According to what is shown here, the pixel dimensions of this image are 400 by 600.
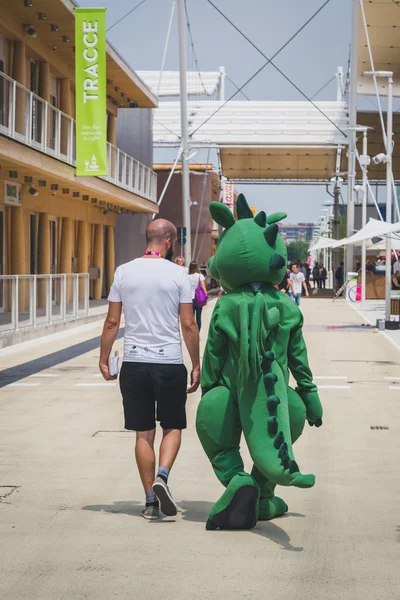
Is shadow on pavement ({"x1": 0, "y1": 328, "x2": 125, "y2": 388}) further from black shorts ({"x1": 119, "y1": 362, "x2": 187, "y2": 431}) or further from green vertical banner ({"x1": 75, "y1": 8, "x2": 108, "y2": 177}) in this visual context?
green vertical banner ({"x1": 75, "y1": 8, "x2": 108, "y2": 177})

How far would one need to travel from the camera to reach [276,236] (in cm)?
608

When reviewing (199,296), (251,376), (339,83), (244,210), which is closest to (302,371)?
(251,376)

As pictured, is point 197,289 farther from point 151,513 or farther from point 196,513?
point 151,513

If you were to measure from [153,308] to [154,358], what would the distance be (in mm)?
296

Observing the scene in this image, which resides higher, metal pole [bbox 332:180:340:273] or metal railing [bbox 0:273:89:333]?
metal pole [bbox 332:180:340:273]

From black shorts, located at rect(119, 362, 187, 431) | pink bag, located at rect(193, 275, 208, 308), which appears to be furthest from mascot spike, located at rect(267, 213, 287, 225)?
pink bag, located at rect(193, 275, 208, 308)

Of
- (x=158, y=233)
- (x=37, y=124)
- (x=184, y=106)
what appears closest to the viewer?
(x=158, y=233)

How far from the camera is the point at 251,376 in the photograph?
19.0 ft

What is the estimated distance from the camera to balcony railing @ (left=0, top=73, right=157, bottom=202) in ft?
71.4

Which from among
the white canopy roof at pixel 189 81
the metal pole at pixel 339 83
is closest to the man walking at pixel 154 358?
the white canopy roof at pixel 189 81

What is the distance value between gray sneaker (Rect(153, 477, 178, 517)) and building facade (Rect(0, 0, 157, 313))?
13230 millimetres

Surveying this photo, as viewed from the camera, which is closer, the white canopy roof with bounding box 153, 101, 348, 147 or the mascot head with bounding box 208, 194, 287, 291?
the mascot head with bounding box 208, 194, 287, 291

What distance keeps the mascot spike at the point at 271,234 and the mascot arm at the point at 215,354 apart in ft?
1.55

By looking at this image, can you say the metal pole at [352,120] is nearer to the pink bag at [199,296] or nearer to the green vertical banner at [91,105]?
the green vertical banner at [91,105]
